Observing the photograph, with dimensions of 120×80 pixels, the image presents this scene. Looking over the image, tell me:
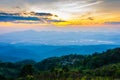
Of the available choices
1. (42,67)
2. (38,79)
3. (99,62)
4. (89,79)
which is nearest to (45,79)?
(38,79)

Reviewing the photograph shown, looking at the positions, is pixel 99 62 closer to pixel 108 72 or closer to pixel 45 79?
pixel 108 72

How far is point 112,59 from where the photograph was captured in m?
109

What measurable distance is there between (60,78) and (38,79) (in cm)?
528

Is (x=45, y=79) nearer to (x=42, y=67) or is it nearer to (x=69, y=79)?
(x=69, y=79)

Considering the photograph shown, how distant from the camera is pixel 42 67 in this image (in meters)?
130

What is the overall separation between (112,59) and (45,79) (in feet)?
181

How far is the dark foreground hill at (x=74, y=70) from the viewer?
203 ft

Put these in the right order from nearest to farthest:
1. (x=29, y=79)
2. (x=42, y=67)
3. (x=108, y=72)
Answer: (x=29, y=79) < (x=108, y=72) < (x=42, y=67)

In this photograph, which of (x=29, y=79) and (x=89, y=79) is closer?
(x=29, y=79)

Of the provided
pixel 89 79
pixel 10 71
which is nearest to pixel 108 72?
pixel 89 79

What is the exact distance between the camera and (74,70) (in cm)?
9062

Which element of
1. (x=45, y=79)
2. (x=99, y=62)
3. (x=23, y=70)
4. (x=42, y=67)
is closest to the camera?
(x=45, y=79)

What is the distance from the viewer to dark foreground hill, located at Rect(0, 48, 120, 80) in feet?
203

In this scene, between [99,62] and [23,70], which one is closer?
[23,70]
